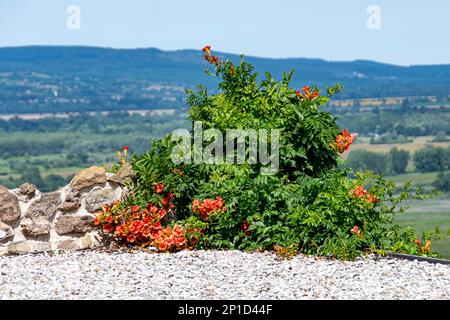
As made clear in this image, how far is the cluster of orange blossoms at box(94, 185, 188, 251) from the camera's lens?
9125mm

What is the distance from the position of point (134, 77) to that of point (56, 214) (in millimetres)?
113701

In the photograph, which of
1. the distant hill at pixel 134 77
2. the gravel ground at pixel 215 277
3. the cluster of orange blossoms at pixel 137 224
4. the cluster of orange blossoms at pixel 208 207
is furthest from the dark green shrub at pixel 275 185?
the distant hill at pixel 134 77

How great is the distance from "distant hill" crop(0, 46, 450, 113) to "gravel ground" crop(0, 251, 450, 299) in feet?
276

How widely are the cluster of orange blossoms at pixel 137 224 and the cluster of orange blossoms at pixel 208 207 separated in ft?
0.98

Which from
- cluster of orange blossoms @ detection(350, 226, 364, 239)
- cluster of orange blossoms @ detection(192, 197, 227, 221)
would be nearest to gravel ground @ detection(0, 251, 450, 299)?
cluster of orange blossoms @ detection(350, 226, 364, 239)

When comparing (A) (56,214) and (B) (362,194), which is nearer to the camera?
(B) (362,194)

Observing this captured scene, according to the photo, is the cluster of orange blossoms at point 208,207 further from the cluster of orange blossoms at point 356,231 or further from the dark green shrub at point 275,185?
the cluster of orange blossoms at point 356,231

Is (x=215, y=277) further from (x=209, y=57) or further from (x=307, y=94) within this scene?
(x=209, y=57)

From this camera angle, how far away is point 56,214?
31.3ft

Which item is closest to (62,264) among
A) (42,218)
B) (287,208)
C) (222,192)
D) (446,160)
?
(42,218)

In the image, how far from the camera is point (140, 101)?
338ft

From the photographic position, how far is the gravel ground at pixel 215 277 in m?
7.10

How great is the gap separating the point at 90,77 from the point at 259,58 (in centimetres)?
2508

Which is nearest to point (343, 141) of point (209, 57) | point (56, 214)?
point (209, 57)
